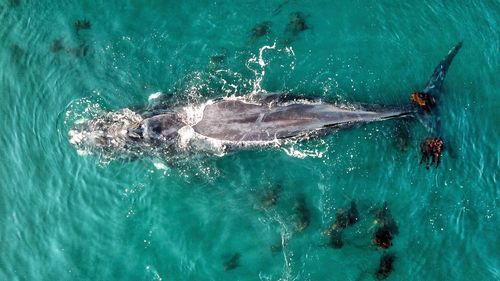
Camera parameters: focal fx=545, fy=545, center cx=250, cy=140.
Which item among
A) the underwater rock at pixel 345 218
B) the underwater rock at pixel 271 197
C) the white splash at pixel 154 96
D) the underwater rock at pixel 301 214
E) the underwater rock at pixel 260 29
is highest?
the underwater rock at pixel 260 29

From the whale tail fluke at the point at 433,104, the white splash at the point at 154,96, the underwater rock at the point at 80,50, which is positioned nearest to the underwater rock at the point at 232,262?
the white splash at the point at 154,96

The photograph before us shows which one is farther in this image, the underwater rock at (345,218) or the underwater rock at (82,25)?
the underwater rock at (82,25)

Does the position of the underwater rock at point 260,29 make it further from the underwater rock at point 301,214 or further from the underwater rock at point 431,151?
the underwater rock at point 431,151

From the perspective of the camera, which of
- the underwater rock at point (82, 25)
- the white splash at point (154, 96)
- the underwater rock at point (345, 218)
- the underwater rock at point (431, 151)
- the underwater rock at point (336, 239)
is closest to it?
the underwater rock at point (336, 239)

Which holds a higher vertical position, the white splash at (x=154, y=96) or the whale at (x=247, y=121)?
the white splash at (x=154, y=96)

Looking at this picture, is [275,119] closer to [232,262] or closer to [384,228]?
[232,262]

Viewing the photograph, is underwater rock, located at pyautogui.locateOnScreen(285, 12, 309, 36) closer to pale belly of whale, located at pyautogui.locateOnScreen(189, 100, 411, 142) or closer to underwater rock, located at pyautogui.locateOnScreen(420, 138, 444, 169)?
pale belly of whale, located at pyautogui.locateOnScreen(189, 100, 411, 142)

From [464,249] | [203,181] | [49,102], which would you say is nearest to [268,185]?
[203,181]

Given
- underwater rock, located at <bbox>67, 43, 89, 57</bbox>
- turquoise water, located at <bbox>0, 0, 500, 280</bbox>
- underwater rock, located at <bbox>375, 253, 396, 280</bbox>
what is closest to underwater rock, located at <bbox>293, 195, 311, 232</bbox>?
turquoise water, located at <bbox>0, 0, 500, 280</bbox>
